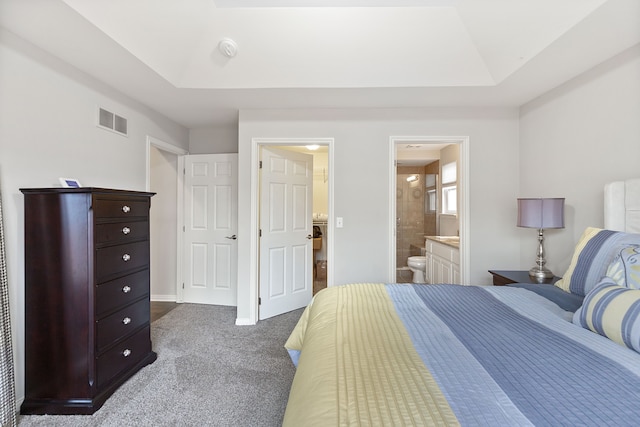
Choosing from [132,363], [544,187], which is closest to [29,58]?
[132,363]

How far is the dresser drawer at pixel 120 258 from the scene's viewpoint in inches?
67.7

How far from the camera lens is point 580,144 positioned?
210 cm

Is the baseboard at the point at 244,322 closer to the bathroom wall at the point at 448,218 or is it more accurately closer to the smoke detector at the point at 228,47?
the smoke detector at the point at 228,47

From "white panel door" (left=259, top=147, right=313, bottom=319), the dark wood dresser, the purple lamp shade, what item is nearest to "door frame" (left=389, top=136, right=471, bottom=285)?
the purple lamp shade

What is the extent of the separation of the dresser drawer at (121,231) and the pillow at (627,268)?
2765 mm

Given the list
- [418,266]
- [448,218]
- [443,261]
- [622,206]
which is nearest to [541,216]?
[622,206]

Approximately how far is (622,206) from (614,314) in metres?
1.09

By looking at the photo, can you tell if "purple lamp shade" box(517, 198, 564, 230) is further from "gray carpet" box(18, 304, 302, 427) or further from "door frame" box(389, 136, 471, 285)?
"gray carpet" box(18, 304, 302, 427)

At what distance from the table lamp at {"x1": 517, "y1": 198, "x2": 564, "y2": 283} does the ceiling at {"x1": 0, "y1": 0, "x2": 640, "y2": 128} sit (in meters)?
1.01

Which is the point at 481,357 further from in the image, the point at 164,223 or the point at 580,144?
the point at 164,223

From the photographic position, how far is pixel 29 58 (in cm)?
172

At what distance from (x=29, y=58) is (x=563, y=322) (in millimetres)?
3269

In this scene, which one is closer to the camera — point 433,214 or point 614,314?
point 614,314

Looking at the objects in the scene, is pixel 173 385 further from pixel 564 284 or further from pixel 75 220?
pixel 564 284
